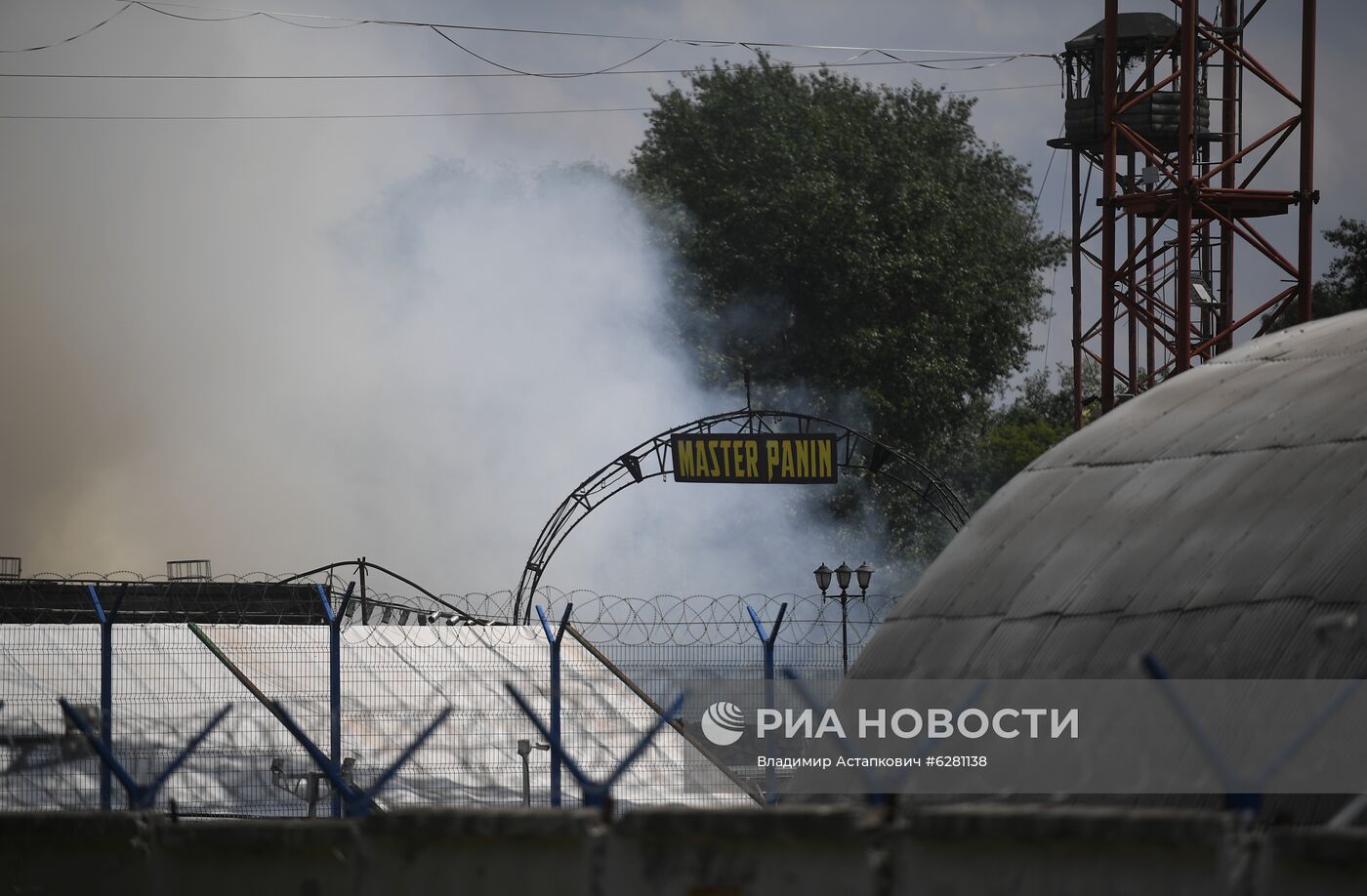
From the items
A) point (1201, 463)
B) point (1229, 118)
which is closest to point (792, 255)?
point (1229, 118)

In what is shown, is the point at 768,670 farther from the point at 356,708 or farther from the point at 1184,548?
the point at 1184,548

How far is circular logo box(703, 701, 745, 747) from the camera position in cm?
1753

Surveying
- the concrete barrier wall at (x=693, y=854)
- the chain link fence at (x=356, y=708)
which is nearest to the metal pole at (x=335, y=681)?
the chain link fence at (x=356, y=708)

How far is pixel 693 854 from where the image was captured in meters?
5.82

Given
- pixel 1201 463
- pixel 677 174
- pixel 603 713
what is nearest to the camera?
pixel 1201 463

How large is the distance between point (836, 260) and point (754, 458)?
20241mm

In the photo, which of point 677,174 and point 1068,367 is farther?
point 1068,367

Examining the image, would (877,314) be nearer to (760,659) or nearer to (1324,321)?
(760,659)

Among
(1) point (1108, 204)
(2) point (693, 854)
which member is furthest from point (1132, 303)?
(2) point (693, 854)

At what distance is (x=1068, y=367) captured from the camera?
265 feet

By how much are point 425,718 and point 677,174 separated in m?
37.0

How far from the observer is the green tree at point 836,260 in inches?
1905

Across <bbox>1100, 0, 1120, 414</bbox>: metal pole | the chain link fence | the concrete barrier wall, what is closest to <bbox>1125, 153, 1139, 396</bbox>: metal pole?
<bbox>1100, 0, 1120, 414</bbox>: metal pole

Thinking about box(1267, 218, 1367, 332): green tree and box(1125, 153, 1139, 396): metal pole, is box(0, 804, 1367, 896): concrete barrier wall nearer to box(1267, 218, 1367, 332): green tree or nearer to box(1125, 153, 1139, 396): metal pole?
box(1125, 153, 1139, 396): metal pole
